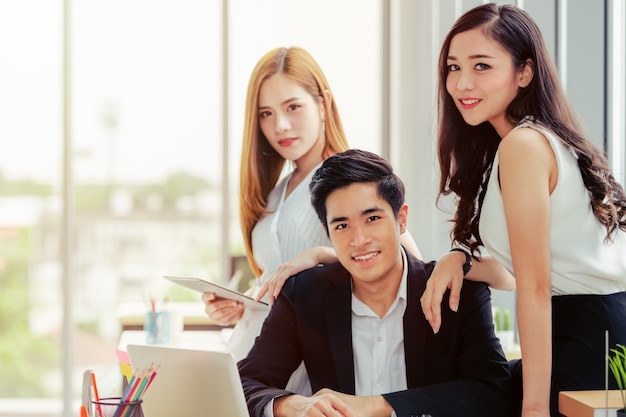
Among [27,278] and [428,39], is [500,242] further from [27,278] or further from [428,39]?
[27,278]

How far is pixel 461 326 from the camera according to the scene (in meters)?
2.06

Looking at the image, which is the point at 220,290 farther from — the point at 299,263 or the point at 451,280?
the point at 451,280

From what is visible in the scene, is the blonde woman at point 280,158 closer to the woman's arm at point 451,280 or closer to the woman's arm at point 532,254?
the woman's arm at point 451,280

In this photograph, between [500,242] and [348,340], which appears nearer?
[500,242]

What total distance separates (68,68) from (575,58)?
2.96 metres

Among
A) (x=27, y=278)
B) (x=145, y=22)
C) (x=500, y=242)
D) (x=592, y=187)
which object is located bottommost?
(x=27, y=278)

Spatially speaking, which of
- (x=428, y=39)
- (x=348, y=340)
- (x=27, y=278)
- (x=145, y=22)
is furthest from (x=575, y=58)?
(x=27, y=278)

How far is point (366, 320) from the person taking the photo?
2.14m

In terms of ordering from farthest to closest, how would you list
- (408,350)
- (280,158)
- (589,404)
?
(280,158) → (408,350) → (589,404)

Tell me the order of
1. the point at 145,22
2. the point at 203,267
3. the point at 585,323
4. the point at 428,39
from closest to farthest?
the point at 585,323 < the point at 428,39 < the point at 145,22 < the point at 203,267

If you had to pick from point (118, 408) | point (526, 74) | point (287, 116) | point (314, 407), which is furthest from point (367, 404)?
point (287, 116)

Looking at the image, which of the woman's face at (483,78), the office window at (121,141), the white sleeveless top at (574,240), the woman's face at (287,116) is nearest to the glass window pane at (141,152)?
the office window at (121,141)

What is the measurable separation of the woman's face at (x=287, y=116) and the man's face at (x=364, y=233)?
0.51 meters

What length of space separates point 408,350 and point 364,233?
0.30 metres
